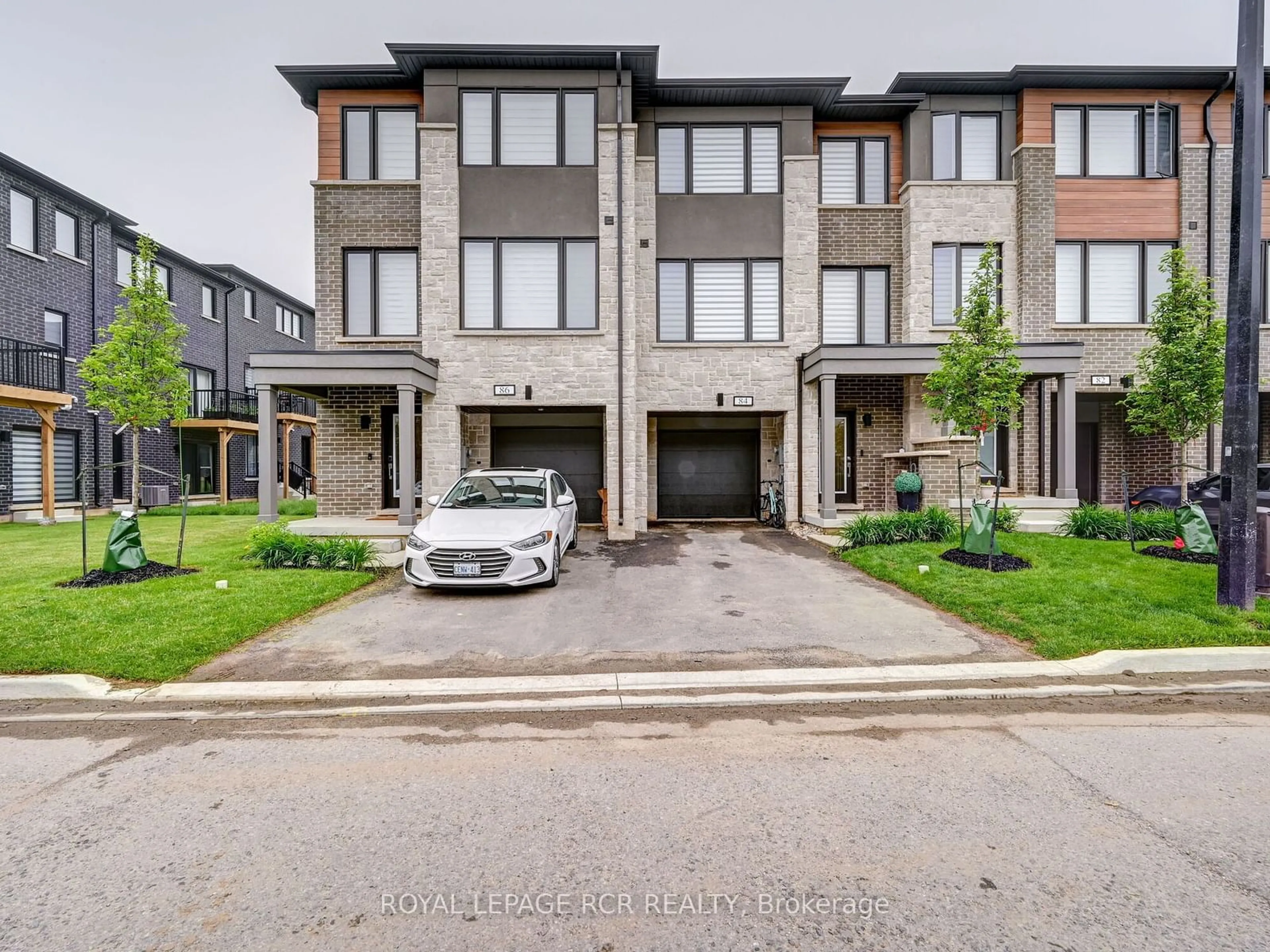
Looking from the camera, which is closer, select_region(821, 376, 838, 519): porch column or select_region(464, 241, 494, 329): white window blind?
select_region(821, 376, 838, 519): porch column

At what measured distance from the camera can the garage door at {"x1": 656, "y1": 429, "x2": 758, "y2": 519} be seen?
16.4 m

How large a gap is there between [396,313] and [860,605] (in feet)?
37.4

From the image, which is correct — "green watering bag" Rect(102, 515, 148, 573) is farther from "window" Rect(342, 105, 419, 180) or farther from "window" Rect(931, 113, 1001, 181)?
"window" Rect(931, 113, 1001, 181)

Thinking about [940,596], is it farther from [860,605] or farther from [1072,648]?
[1072,648]

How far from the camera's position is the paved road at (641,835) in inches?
101

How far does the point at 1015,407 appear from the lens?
1011 cm

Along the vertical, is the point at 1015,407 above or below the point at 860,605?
above

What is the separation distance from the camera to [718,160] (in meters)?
14.7

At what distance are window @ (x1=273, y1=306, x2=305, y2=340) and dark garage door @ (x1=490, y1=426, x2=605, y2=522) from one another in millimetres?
20542

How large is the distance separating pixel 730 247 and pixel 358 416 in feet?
29.8

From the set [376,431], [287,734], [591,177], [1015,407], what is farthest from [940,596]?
[376,431]

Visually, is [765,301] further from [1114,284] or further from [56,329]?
[56,329]

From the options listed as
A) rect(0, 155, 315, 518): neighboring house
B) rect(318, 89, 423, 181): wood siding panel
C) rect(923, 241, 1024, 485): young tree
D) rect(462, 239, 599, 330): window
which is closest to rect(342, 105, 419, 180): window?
rect(318, 89, 423, 181): wood siding panel

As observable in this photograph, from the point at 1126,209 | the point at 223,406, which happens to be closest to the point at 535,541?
the point at 1126,209
